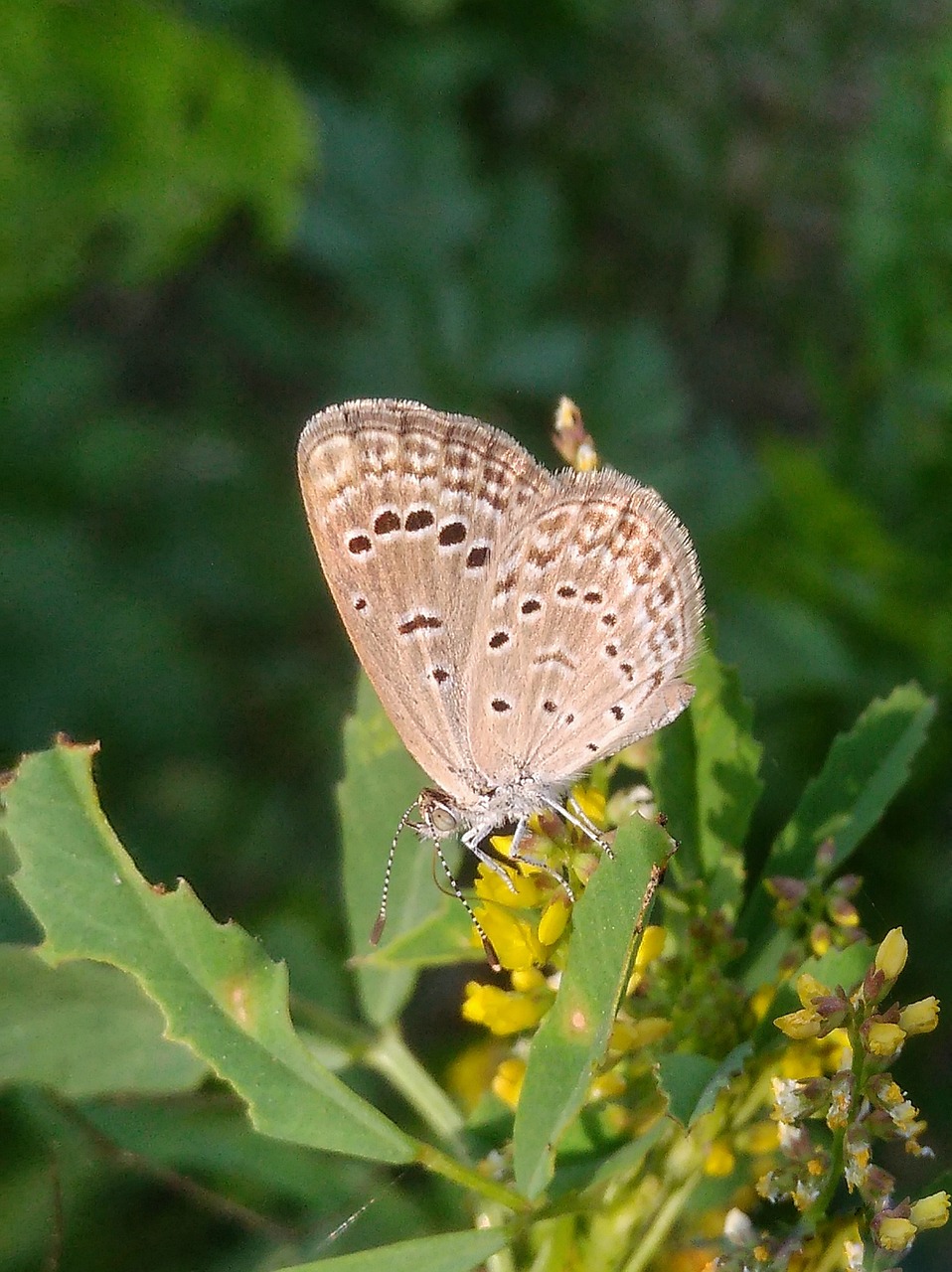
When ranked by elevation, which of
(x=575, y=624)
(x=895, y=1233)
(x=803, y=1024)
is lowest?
(x=895, y=1233)

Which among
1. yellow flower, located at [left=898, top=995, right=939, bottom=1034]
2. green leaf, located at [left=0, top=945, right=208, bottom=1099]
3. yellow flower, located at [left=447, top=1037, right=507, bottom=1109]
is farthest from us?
yellow flower, located at [left=447, top=1037, right=507, bottom=1109]

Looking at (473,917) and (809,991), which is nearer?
(809,991)

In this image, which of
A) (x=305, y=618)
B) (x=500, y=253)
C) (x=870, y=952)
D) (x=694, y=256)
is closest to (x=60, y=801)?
(x=870, y=952)

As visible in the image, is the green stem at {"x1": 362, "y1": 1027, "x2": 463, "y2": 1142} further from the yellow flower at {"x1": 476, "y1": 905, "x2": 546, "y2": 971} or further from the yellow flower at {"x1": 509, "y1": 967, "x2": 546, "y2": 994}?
the yellow flower at {"x1": 476, "y1": 905, "x2": 546, "y2": 971}

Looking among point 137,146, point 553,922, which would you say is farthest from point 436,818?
point 137,146

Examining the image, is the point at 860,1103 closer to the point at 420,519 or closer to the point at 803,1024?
the point at 803,1024

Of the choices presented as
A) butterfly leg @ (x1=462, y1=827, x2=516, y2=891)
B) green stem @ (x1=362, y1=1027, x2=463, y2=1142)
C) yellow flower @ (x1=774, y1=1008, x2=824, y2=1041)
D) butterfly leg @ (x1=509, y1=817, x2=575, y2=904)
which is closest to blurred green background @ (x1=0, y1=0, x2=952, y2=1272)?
green stem @ (x1=362, y1=1027, x2=463, y2=1142)
